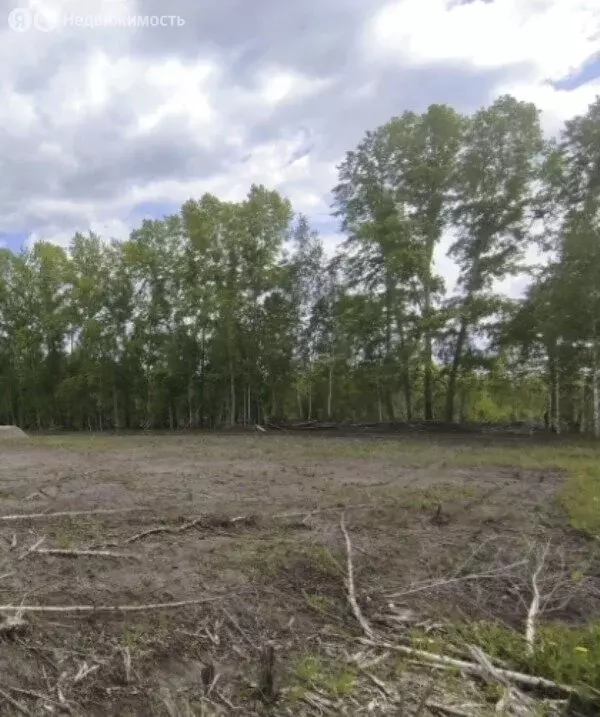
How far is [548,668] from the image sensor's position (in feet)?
12.8

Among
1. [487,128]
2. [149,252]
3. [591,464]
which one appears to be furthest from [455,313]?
[149,252]

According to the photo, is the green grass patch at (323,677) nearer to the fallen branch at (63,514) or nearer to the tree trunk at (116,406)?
the fallen branch at (63,514)

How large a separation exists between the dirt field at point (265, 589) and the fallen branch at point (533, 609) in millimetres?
65

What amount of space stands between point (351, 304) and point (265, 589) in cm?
2438

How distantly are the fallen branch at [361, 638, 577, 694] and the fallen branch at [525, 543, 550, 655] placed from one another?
0.32 metres

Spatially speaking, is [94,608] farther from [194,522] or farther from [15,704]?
[194,522]

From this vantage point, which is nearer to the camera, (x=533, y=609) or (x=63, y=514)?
(x=533, y=609)

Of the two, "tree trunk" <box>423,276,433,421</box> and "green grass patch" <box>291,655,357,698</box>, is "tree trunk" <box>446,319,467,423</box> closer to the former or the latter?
"tree trunk" <box>423,276,433,421</box>

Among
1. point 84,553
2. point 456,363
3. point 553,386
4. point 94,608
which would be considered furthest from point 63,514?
point 456,363

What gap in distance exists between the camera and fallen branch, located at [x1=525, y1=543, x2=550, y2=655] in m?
4.24

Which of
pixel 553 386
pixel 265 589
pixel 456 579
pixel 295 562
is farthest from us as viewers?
pixel 553 386

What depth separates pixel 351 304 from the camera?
2897 cm

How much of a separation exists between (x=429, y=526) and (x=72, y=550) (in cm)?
392

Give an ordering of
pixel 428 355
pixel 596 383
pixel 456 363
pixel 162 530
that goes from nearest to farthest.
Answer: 1. pixel 162 530
2. pixel 596 383
3. pixel 456 363
4. pixel 428 355
